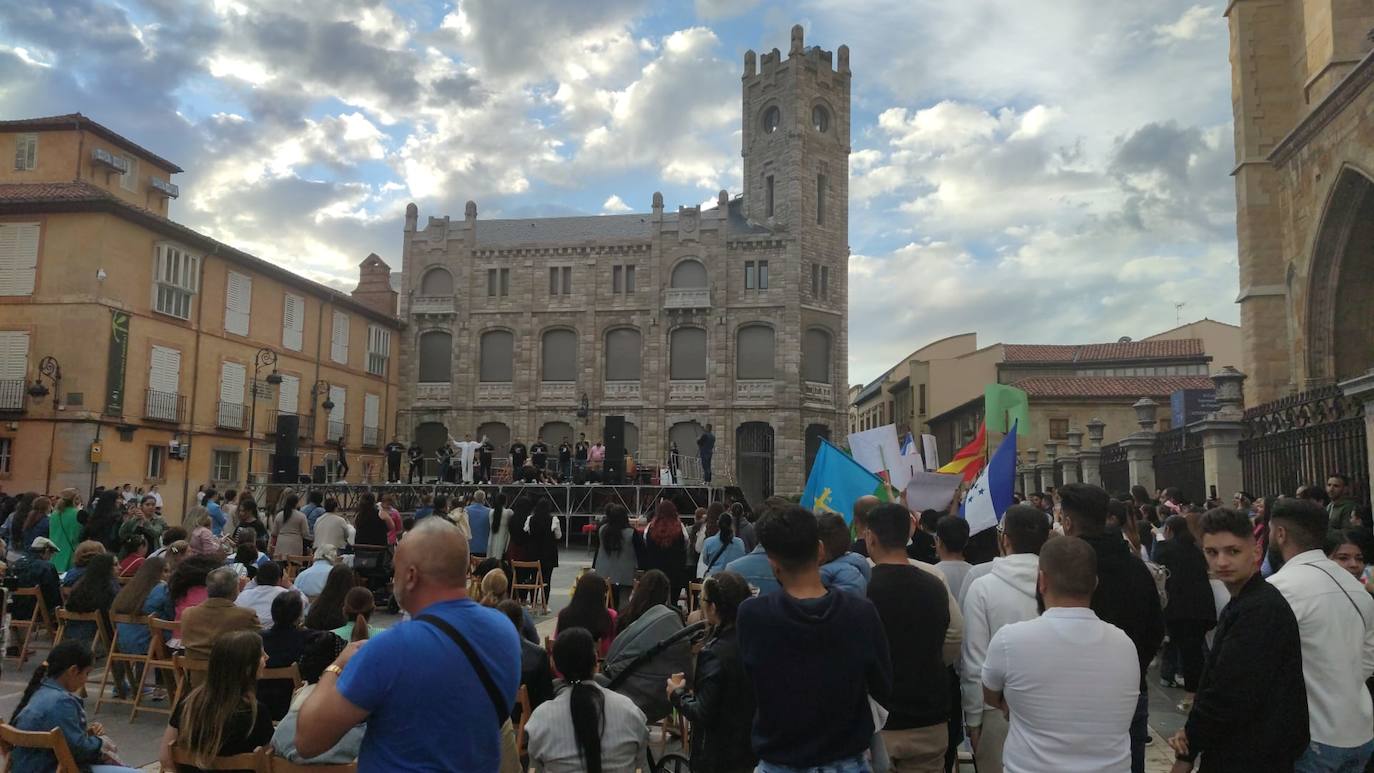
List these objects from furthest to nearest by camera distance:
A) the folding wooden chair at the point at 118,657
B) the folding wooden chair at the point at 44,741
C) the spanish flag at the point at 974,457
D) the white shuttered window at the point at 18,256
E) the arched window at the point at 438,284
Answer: the arched window at the point at 438,284
the white shuttered window at the point at 18,256
the spanish flag at the point at 974,457
the folding wooden chair at the point at 118,657
the folding wooden chair at the point at 44,741

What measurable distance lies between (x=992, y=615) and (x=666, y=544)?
518 cm

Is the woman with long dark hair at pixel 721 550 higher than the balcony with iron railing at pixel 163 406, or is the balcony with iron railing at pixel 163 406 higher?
the balcony with iron railing at pixel 163 406

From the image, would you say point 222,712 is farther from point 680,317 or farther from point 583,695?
point 680,317

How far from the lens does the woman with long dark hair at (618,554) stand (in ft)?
30.1

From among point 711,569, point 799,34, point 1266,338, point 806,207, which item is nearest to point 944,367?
point 806,207

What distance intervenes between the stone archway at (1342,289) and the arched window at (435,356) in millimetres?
31966

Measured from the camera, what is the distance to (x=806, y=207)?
126 ft

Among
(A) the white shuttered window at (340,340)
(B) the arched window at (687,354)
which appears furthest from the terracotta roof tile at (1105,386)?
(A) the white shuttered window at (340,340)

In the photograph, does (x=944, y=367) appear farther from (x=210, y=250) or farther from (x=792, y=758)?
(x=792, y=758)

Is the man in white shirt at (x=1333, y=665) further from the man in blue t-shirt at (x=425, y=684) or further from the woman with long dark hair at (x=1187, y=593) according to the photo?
the woman with long dark hair at (x=1187, y=593)

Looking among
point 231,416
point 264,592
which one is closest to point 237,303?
point 231,416

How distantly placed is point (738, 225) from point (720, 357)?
6.88 metres

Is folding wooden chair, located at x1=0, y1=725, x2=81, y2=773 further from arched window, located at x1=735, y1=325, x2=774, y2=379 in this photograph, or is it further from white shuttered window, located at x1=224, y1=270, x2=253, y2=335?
arched window, located at x1=735, y1=325, x2=774, y2=379

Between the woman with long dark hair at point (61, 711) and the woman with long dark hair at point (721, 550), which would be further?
the woman with long dark hair at point (721, 550)
